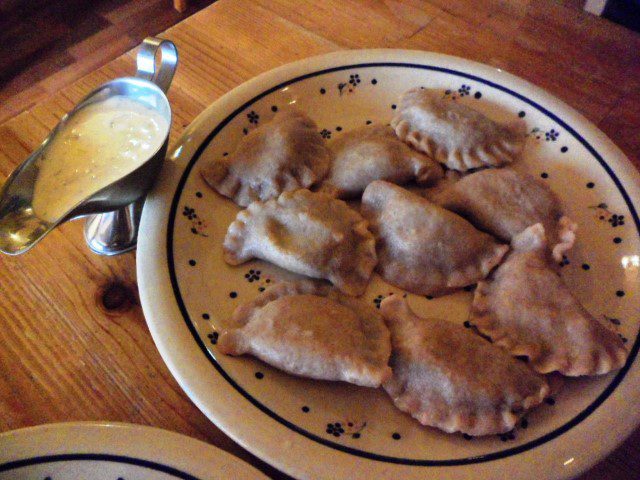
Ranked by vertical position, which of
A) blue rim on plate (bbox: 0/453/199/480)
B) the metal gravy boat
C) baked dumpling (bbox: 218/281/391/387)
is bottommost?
blue rim on plate (bbox: 0/453/199/480)

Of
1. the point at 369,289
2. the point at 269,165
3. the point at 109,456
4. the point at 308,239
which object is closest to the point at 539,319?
the point at 369,289

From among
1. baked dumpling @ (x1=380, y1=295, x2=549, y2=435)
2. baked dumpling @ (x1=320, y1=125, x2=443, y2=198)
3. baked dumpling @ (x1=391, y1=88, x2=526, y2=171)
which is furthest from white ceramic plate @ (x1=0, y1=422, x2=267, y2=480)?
baked dumpling @ (x1=391, y1=88, x2=526, y2=171)

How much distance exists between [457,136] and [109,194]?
2.49 ft

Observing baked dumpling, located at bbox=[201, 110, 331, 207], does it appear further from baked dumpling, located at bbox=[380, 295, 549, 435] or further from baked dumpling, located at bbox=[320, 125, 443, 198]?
baked dumpling, located at bbox=[380, 295, 549, 435]

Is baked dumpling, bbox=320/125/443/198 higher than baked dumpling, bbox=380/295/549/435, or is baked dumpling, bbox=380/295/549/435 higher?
baked dumpling, bbox=320/125/443/198

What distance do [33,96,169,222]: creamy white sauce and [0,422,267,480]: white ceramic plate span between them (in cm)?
37

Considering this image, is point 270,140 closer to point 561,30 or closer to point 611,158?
point 611,158

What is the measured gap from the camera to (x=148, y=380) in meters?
0.95

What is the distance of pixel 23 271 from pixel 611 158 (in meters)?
1.28

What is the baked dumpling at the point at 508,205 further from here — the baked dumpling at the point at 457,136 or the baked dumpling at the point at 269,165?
the baked dumpling at the point at 269,165

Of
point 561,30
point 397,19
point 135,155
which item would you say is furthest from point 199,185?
point 561,30

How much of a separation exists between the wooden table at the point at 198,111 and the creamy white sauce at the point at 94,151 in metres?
0.18

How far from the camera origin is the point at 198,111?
4.48 feet

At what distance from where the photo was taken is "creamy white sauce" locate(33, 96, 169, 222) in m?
0.97
